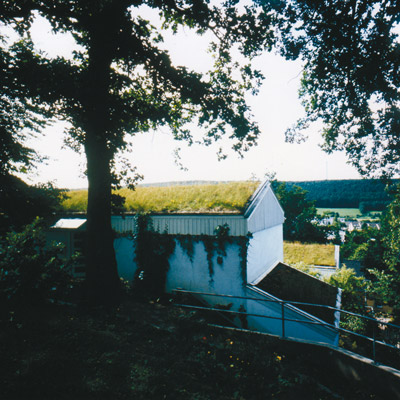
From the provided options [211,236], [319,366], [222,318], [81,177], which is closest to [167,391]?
[319,366]

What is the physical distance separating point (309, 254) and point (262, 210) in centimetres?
1742

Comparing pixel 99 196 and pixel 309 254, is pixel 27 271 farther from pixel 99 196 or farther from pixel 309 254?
pixel 309 254

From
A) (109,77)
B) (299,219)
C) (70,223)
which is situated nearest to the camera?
(109,77)

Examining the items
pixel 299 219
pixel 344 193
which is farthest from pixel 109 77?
pixel 344 193

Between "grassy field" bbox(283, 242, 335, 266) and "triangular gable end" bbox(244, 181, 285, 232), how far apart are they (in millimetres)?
11610

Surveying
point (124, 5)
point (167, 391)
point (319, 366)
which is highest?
point (124, 5)

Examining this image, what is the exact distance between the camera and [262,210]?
14.1 meters

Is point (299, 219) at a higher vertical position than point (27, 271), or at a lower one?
lower

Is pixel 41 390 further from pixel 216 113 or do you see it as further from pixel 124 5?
pixel 124 5

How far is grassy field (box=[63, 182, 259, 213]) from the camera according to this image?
12899mm

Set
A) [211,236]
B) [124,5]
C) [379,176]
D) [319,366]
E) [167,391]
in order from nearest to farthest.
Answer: [167,391]
[319,366]
[124,5]
[379,176]
[211,236]

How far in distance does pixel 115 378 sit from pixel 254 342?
4277 mm

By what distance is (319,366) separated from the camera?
703 cm

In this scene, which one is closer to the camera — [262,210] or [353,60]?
Result: [353,60]
